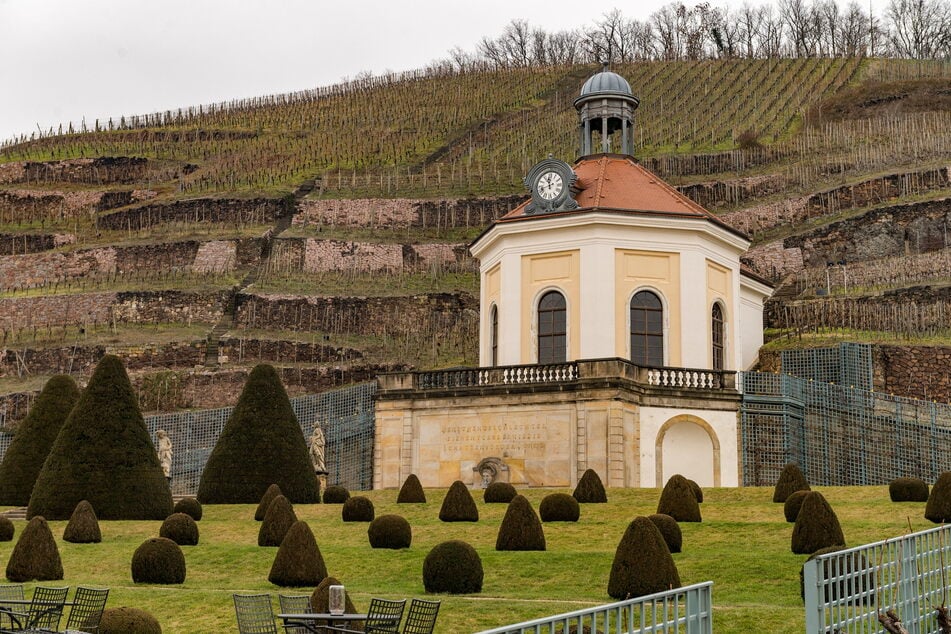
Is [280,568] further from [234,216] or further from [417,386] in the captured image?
[234,216]

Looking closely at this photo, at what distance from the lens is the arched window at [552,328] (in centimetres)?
3841

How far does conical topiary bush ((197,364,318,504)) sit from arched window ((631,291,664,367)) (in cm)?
1127

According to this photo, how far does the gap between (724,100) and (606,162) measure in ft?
162

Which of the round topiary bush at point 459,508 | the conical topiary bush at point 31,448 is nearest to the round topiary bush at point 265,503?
the round topiary bush at point 459,508

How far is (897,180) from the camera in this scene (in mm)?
62219

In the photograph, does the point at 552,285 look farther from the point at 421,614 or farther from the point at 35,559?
the point at 421,614

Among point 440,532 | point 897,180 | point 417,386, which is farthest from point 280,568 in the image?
point 897,180

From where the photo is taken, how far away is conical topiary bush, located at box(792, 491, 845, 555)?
19.4 metres

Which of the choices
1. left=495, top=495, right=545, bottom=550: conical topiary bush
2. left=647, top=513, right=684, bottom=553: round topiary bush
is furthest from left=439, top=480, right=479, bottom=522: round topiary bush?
left=647, top=513, right=684, bottom=553: round topiary bush

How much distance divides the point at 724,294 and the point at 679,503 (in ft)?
54.8

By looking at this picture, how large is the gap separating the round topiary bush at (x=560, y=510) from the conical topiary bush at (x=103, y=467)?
10.3 m

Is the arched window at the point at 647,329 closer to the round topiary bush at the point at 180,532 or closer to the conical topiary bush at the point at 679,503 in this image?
the conical topiary bush at the point at 679,503

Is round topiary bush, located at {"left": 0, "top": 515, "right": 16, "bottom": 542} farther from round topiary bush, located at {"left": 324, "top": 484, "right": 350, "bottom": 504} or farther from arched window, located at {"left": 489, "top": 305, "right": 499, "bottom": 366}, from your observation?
arched window, located at {"left": 489, "top": 305, "right": 499, "bottom": 366}

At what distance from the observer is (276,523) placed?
24.7m
